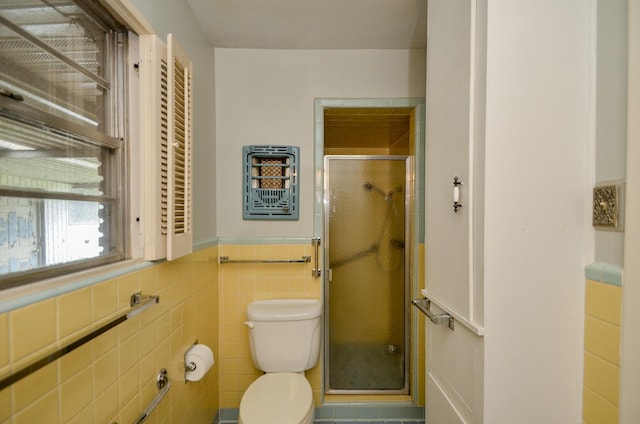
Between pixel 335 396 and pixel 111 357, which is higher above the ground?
pixel 111 357

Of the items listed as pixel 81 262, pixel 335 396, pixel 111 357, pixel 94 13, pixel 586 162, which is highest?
pixel 94 13

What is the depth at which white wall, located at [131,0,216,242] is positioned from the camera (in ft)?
4.14

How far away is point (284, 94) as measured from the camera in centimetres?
176

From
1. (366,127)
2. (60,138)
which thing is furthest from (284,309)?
(366,127)

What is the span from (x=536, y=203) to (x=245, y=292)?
1605mm

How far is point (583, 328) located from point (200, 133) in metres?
1.81

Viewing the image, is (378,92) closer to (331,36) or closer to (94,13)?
(331,36)

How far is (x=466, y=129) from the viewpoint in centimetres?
82

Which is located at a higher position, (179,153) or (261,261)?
(179,153)

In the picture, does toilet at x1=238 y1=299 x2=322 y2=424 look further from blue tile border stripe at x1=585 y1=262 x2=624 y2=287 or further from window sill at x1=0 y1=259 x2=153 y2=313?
blue tile border stripe at x1=585 y1=262 x2=624 y2=287

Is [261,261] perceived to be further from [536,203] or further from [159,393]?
[536,203]

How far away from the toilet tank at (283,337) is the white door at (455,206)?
710mm

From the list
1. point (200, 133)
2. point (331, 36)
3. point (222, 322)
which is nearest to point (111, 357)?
point (222, 322)

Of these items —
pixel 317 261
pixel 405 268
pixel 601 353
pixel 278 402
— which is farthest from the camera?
pixel 405 268
